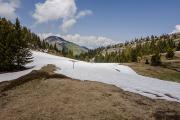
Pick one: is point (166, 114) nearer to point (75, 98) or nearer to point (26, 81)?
point (75, 98)

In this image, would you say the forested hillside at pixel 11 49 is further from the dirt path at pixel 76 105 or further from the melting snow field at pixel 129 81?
the dirt path at pixel 76 105

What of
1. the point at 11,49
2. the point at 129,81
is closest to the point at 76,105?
the point at 129,81

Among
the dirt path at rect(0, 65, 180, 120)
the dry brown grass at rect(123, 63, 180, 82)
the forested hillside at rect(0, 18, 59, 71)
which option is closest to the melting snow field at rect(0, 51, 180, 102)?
the forested hillside at rect(0, 18, 59, 71)

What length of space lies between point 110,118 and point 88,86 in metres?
11.5

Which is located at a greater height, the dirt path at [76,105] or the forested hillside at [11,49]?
the forested hillside at [11,49]

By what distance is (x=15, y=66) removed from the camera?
6481cm

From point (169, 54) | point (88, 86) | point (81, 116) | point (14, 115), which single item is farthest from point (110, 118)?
point (169, 54)

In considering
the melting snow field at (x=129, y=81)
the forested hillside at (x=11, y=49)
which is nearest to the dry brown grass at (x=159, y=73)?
the melting snow field at (x=129, y=81)

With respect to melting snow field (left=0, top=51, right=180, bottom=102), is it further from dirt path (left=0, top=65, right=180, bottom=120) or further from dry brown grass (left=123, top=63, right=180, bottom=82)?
dry brown grass (left=123, top=63, right=180, bottom=82)

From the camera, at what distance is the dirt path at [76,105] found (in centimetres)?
2394

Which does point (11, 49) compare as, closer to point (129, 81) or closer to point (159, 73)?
point (129, 81)

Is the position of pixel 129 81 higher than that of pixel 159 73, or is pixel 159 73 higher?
pixel 159 73

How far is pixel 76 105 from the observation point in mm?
26266

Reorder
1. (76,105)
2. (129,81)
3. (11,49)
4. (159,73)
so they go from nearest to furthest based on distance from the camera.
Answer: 1. (76,105)
2. (129,81)
3. (11,49)
4. (159,73)
